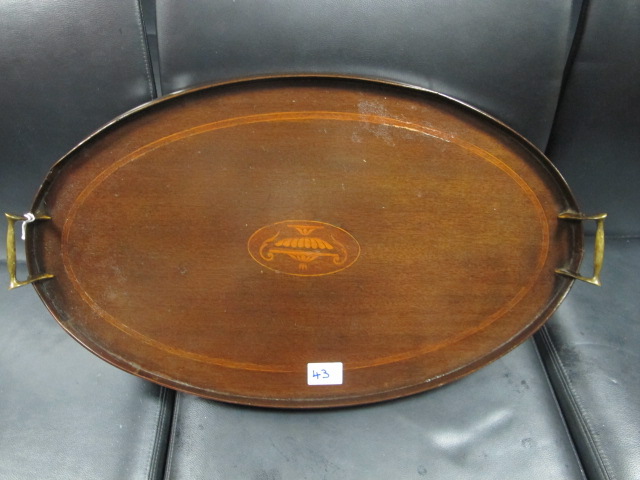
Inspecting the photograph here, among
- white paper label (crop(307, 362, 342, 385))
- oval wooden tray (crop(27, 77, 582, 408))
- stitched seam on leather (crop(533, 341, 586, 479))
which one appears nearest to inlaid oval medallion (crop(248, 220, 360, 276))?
oval wooden tray (crop(27, 77, 582, 408))

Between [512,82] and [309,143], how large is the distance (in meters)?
0.31

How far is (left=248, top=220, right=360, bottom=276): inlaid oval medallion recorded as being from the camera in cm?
76

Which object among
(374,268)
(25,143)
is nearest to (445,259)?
(374,268)

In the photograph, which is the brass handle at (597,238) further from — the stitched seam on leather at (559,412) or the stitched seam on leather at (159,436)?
the stitched seam on leather at (159,436)

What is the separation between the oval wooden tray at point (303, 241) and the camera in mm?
695

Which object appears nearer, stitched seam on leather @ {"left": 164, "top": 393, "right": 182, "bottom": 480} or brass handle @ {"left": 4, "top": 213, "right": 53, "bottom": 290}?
brass handle @ {"left": 4, "top": 213, "right": 53, "bottom": 290}

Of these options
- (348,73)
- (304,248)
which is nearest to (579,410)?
(304,248)

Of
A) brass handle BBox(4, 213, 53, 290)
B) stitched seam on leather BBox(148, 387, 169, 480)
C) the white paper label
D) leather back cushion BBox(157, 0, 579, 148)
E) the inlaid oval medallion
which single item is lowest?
stitched seam on leather BBox(148, 387, 169, 480)

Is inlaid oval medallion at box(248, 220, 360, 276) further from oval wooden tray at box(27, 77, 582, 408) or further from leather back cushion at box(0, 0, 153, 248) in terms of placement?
leather back cushion at box(0, 0, 153, 248)

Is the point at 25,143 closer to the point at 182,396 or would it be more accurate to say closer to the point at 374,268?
the point at 182,396

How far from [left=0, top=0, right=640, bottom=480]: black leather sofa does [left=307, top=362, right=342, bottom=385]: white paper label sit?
6cm

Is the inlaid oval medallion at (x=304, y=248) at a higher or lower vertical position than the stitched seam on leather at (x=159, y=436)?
higher

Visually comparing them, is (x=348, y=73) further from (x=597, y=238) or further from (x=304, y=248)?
(x=597, y=238)

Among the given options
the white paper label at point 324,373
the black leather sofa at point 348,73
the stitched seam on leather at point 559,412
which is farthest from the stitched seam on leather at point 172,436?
the stitched seam on leather at point 559,412
